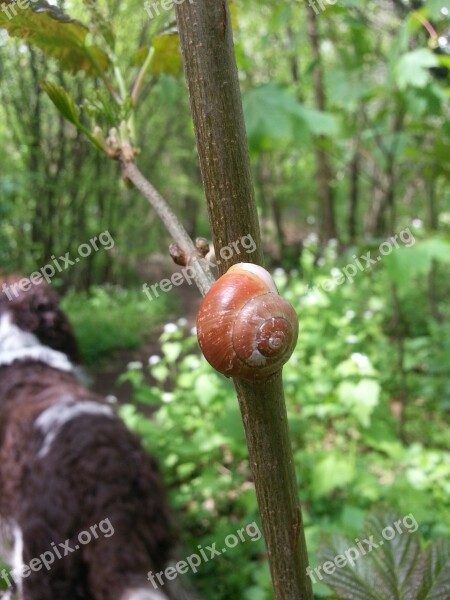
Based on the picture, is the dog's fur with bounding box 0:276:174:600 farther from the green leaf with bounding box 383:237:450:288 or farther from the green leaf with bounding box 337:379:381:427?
the green leaf with bounding box 383:237:450:288

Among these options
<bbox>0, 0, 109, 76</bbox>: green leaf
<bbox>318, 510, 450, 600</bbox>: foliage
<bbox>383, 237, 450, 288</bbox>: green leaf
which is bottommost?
<bbox>383, 237, 450, 288</bbox>: green leaf

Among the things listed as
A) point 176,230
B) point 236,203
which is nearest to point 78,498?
point 176,230

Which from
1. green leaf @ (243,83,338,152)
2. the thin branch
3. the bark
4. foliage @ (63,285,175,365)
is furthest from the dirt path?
the bark

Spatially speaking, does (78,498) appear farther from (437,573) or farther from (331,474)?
(437,573)

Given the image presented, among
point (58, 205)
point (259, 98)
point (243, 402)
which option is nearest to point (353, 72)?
point (259, 98)

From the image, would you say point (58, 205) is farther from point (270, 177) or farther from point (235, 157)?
point (235, 157)
